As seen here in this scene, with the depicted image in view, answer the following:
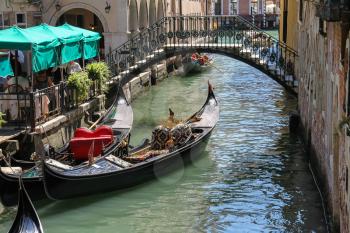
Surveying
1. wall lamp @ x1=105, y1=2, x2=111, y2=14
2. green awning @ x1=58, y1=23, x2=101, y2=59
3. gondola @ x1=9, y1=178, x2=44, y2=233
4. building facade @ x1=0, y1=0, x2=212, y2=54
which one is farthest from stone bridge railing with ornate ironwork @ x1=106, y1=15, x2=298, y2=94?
gondola @ x1=9, y1=178, x2=44, y2=233

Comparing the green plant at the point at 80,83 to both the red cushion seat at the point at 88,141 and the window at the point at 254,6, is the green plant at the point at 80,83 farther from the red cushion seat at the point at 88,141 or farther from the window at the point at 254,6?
the window at the point at 254,6

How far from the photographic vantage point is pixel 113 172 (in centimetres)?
1023

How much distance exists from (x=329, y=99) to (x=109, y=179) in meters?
3.46

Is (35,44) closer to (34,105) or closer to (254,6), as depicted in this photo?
(34,105)

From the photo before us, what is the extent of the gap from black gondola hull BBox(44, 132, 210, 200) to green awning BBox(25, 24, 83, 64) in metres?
3.60

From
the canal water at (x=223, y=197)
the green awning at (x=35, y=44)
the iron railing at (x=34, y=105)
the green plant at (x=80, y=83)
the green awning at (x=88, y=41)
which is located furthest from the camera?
the green awning at (x=88, y=41)

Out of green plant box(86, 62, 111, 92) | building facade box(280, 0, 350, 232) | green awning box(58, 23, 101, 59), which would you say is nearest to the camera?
building facade box(280, 0, 350, 232)

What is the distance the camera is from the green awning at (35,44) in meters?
11.9

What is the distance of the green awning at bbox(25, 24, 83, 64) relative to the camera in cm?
1369

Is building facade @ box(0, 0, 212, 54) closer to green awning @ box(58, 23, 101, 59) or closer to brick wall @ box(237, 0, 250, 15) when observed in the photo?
green awning @ box(58, 23, 101, 59)

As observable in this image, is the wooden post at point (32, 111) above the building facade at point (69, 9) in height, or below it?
below

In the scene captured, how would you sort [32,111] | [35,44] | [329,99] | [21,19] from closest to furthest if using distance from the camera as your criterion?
[329,99]
[32,111]
[35,44]
[21,19]

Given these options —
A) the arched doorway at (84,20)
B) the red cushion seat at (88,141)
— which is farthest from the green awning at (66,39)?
the arched doorway at (84,20)

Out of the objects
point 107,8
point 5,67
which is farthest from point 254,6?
point 5,67
